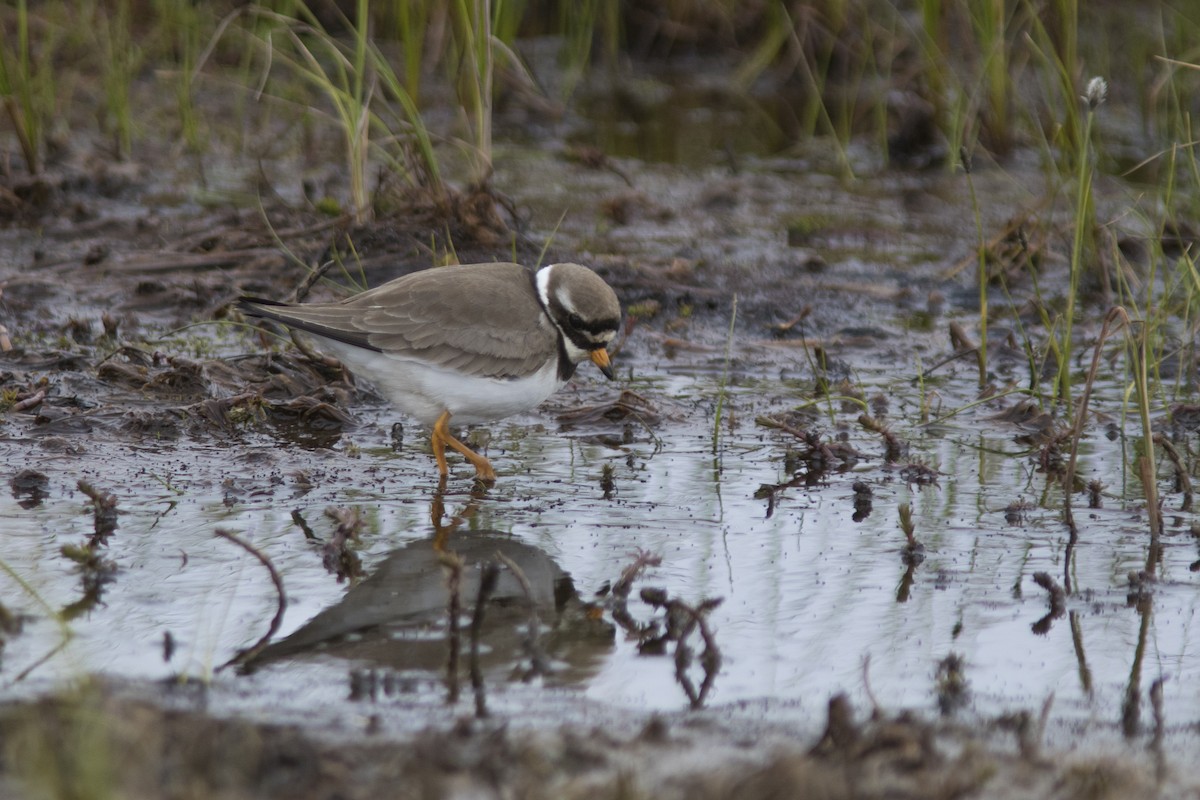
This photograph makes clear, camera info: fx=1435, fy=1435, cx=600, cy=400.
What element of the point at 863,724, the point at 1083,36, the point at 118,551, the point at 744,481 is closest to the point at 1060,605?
the point at 863,724

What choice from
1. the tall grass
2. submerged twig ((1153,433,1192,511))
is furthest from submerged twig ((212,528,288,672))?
the tall grass

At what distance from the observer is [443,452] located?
625 cm

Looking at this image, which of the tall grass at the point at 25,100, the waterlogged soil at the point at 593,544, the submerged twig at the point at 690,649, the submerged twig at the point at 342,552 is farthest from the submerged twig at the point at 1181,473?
the tall grass at the point at 25,100

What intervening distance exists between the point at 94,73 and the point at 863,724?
34.3 feet

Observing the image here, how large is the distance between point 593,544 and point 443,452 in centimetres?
112

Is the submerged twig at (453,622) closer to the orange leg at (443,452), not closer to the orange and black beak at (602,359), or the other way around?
the orange leg at (443,452)

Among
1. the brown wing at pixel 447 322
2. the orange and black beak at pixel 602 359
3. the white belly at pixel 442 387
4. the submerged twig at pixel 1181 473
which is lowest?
the submerged twig at pixel 1181 473

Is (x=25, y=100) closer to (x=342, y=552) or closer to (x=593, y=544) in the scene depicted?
(x=342, y=552)

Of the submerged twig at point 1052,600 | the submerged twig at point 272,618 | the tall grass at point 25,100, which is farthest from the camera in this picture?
Answer: the tall grass at point 25,100

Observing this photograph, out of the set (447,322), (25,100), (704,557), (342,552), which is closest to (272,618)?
(342,552)

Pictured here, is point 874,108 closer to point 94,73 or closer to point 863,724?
point 94,73

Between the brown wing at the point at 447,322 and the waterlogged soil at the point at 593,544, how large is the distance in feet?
1.72

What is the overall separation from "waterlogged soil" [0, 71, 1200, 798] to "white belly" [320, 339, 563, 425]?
0.29 metres

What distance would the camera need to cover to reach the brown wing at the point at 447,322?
242 inches
